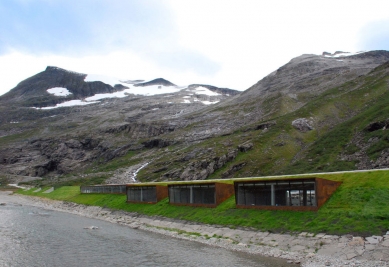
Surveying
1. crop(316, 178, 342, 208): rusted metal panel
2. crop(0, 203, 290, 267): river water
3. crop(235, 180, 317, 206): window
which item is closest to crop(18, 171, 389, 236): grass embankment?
crop(316, 178, 342, 208): rusted metal panel

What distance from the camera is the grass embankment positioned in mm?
31109

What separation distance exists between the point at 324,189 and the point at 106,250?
81.5 ft

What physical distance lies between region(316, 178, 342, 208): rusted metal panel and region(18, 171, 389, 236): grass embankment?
539 millimetres

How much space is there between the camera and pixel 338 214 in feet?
113

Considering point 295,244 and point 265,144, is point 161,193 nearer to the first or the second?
point 295,244

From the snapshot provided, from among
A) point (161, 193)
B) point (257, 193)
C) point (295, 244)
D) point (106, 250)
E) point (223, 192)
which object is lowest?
point (106, 250)

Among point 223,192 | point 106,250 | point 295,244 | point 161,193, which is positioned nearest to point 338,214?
point 295,244

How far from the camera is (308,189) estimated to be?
39625 mm

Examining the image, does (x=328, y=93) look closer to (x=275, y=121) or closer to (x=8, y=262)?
(x=275, y=121)

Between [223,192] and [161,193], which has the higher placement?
[223,192]

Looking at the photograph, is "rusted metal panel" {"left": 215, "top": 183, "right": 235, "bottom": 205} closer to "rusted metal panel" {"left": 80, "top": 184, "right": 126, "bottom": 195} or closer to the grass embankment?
the grass embankment

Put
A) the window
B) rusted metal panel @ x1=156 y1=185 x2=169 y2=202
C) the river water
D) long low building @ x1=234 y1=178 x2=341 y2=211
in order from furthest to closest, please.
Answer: rusted metal panel @ x1=156 y1=185 x2=169 y2=202
the window
long low building @ x1=234 y1=178 x2=341 y2=211
the river water

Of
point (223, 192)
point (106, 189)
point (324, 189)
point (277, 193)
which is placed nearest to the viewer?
point (324, 189)

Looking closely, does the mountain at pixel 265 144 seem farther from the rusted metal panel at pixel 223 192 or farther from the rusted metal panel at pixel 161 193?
the rusted metal panel at pixel 161 193
